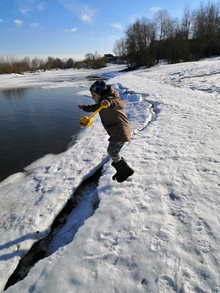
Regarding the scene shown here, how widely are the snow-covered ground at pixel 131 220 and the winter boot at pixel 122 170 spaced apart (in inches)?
A: 4.4

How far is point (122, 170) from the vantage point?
391 cm

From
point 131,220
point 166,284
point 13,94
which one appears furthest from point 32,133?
point 13,94

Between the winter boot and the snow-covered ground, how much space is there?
11 centimetres

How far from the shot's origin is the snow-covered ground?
2219mm

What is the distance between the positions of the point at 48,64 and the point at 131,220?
110972mm

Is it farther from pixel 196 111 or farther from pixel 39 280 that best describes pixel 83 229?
pixel 196 111

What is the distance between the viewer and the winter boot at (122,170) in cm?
389

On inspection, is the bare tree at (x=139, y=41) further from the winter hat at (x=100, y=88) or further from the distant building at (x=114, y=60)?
the winter hat at (x=100, y=88)

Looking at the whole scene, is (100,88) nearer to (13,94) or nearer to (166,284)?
(166,284)

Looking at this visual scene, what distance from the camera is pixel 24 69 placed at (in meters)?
74.1

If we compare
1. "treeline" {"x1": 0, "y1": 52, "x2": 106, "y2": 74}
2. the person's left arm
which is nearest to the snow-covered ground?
the person's left arm

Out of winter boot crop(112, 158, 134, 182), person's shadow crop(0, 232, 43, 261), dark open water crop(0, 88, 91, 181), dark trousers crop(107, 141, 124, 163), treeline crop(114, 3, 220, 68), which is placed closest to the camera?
person's shadow crop(0, 232, 43, 261)

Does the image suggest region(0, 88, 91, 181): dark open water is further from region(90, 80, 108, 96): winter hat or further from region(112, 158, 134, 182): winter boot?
region(90, 80, 108, 96): winter hat

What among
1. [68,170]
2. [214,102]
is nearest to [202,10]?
[214,102]
